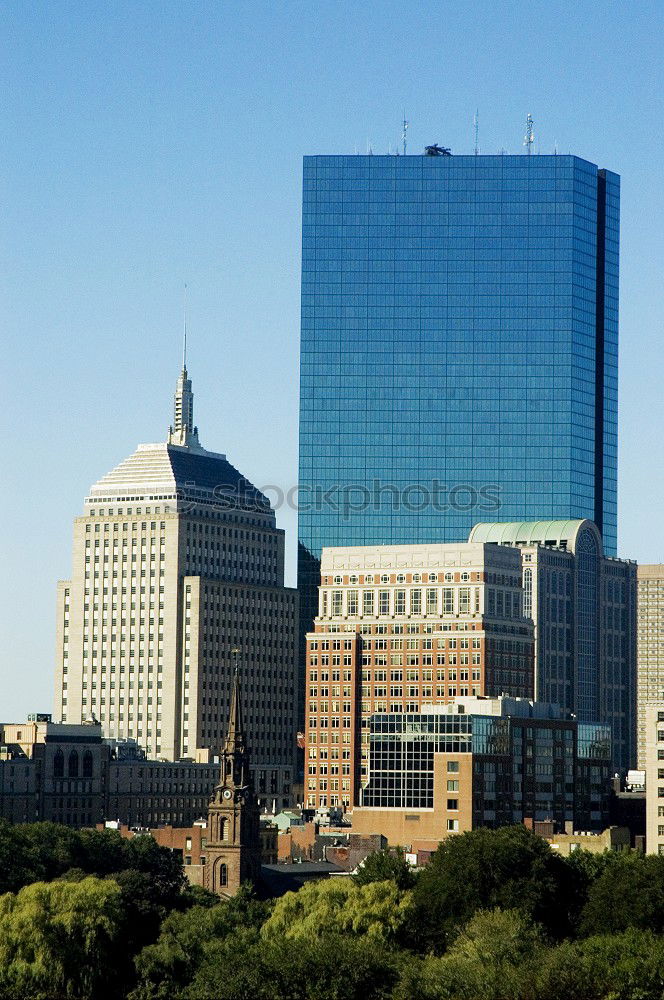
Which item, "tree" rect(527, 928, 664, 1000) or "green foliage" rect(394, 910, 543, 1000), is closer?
"tree" rect(527, 928, 664, 1000)

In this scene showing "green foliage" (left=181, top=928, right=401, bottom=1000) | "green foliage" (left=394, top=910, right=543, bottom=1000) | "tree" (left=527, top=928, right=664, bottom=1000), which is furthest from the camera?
"green foliage" (left=181, top=928, right=401, bottom=1000)

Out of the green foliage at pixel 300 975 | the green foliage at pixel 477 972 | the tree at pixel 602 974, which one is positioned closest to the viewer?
the tree at pixel 602 974

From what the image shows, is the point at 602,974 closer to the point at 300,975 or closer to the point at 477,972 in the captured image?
the point at 477,972

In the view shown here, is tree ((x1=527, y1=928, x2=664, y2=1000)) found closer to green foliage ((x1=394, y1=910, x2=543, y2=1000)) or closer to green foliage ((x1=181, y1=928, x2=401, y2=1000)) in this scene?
green foliage ((x1=394, y1=910, x2=543, y2=1000))

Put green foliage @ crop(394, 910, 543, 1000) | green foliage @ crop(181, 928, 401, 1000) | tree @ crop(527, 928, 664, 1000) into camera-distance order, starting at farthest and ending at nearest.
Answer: green foliage @ crop(181, 928, 401, 1000) < green foliage @ crop(394, 910, 543, 1000) < tree @ crop(527, 928, 664, 1000)

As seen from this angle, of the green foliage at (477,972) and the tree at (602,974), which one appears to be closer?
→ the tree at (602,974)

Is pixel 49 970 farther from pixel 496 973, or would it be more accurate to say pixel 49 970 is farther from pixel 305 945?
pixel 496 973

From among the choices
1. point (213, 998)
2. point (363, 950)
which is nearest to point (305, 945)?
point (363, 950)

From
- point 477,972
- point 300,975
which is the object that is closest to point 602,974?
point 477,972

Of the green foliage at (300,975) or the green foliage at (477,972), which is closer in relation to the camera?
the green foliage at (477,972)

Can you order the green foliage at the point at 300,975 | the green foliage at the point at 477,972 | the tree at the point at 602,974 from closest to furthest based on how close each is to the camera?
the tree at the point at 602,974 < the green foliage at the point at 477,972 < the green foliage at the point at 300,975

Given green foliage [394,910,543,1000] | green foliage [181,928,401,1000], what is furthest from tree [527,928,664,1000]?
green foliage [181,928,401,1000]

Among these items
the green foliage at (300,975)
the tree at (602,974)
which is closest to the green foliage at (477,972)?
the tree at (602,974)

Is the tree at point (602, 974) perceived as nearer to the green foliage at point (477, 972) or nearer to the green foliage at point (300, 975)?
the green foliage at point (477, 972)
